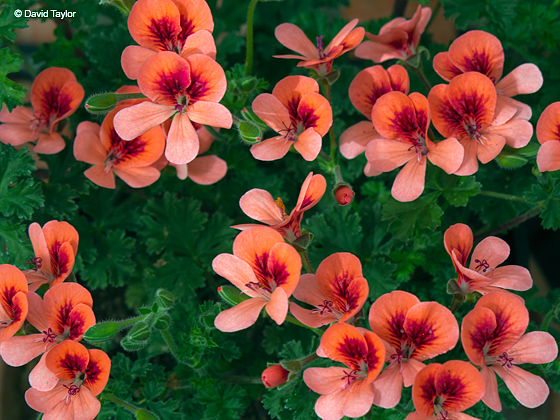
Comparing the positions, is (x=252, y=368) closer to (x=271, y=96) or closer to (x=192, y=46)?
(x=271, y=96)

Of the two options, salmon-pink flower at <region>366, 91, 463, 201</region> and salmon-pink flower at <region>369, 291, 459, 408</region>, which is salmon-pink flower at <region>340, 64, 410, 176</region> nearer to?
salmon-pink flower at <region>366, 91, 463, 201</region>

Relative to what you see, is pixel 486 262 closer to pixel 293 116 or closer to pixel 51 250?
pixel 293 116

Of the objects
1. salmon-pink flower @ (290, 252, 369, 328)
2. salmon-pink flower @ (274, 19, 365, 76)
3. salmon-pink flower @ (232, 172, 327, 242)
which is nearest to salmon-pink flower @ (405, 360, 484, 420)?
salmon-pink flower @ (290, 252, 369, 328)

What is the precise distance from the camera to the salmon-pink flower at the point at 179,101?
1591 mm

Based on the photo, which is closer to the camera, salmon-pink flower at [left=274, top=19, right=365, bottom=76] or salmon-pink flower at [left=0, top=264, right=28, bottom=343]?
salmon-pink flower at [left=0, top=264, right=28, bottom=343]

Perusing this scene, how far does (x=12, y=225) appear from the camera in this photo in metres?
1.95

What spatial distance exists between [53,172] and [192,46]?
904 millimetres

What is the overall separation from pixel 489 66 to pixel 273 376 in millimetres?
1178

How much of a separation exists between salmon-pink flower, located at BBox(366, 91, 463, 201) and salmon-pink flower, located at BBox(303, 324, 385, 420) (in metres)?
0.53

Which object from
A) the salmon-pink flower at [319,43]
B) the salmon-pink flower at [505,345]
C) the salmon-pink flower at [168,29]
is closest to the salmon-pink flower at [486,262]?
the salmon-pink flower at [505,345]

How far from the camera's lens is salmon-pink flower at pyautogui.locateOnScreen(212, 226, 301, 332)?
1.37m

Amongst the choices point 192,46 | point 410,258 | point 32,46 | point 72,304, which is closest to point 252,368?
point 410,258

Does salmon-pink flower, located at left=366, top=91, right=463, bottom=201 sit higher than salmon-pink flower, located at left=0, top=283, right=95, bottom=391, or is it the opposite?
salmon-pink flower, located at left=366, top=91, right=463, bottom=201

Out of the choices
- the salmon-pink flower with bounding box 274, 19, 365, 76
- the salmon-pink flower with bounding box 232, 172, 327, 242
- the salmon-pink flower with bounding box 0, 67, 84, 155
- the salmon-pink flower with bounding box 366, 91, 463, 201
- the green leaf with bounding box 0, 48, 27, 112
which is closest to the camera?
the salmon-pink flower with bounding box 232, 172, 327, 242
